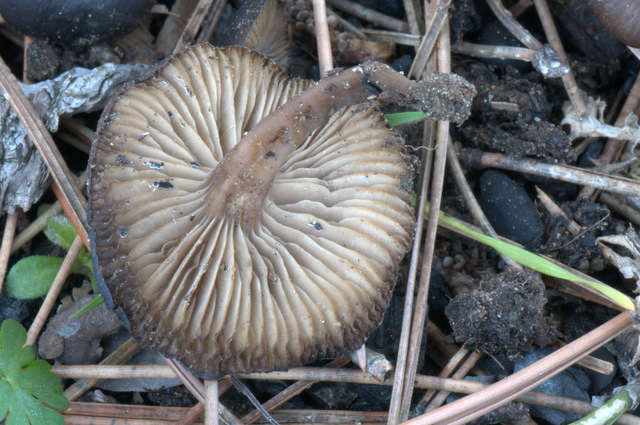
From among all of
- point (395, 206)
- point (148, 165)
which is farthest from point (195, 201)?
point (395, 206)

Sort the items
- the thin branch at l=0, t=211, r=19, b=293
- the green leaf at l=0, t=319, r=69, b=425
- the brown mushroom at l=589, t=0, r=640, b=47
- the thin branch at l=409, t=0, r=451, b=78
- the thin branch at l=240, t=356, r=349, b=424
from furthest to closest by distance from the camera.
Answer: the thin branch at l=409, t=0, r=451, b=78
the thin branch at l=0, t=211, r=19, b=293
the brown mushroom at l=589, t=0, r=640, b=47
the thin branch at l=240, t=356, r=349, b=424
the green leaf at l=0, t=319, r=69, b=425

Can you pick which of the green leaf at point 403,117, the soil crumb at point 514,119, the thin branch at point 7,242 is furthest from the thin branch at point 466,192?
the thin branch at point 7,242

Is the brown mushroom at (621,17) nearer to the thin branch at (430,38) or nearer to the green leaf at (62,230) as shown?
the thin branch at (430,38)

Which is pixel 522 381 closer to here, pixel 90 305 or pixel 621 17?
pixel 621 17

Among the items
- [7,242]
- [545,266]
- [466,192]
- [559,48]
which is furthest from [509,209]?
[7,242]

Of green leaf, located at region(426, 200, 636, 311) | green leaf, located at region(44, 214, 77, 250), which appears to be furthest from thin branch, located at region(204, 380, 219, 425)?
green leaf, located at region(426, 200, 636, 311)

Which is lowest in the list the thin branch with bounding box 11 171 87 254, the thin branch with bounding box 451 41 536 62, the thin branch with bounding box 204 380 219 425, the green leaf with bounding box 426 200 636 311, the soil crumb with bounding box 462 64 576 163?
the thin branch with bounding box 204 380 219 425

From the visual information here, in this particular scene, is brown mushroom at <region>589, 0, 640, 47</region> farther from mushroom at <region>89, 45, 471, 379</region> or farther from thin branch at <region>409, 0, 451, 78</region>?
mushroom at <region>89, 45, 471, 379</region>

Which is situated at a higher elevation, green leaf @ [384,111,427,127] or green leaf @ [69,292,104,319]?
green leaf @ [384,111,427,127]

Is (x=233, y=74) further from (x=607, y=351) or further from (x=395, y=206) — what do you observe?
(x=607, y=351)
